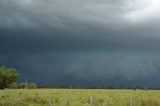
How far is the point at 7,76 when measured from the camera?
14238 centimetres

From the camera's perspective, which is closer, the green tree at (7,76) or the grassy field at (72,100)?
the grassy field at (72,100)

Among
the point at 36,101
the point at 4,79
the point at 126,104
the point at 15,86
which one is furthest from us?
the point at 15,86

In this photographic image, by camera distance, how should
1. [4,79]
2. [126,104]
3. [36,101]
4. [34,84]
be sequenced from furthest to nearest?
[34,84], [4,79], [36,101], [126,104]

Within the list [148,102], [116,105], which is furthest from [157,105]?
[116,105]

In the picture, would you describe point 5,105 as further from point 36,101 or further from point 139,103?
point 139,103

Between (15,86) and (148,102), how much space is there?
130066 millimetres

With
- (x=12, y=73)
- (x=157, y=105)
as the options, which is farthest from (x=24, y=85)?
(x=157, y=105)

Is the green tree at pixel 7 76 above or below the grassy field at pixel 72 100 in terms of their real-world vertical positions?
above

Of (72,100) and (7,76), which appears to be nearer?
(72,100)

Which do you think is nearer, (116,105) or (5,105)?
(5,105)

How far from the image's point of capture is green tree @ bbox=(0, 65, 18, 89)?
465ft

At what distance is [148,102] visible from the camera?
122 ft

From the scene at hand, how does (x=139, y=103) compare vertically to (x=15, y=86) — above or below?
below

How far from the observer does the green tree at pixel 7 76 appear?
5576 inches
